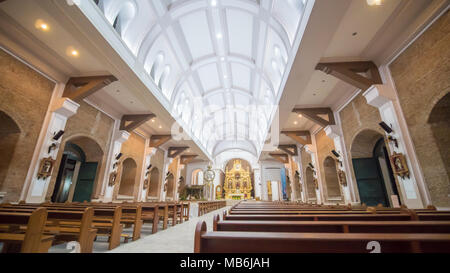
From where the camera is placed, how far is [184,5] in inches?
237

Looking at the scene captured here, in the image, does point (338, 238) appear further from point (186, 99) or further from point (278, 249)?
point (186, 99)

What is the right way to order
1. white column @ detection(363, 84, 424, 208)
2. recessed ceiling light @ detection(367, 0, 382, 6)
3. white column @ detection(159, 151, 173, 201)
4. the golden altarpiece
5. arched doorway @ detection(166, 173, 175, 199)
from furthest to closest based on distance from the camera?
the golden altarpiece < arched doorway @ detection(166, 173, 175, 199) < white column @ detection(159, 151, 173, 201) < white column @ detection(363, 84, 424, 208) < recessed ceiling light @ detection(367, 0, 382, 6)

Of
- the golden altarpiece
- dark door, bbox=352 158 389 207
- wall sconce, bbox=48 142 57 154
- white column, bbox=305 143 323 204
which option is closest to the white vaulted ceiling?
white column, bbox=305 143 323 204

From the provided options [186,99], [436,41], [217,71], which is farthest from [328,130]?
[186,99]

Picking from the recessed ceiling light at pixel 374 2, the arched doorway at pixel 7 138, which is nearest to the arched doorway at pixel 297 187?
the recessed ceiling light at pixel 374 2

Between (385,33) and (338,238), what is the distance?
584cm

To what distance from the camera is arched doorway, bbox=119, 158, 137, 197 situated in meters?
9.67

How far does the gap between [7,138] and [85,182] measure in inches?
142

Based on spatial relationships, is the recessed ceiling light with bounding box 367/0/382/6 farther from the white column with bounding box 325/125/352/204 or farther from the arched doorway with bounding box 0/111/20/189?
the arched doorway with bounding box 0/111/20/189

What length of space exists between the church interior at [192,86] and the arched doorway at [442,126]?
2 centimetres

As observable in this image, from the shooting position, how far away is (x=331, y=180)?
9.09 metres

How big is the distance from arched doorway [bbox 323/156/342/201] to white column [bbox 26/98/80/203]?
10427 mm

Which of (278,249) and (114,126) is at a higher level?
(114,126)

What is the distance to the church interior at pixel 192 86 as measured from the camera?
1875mm
